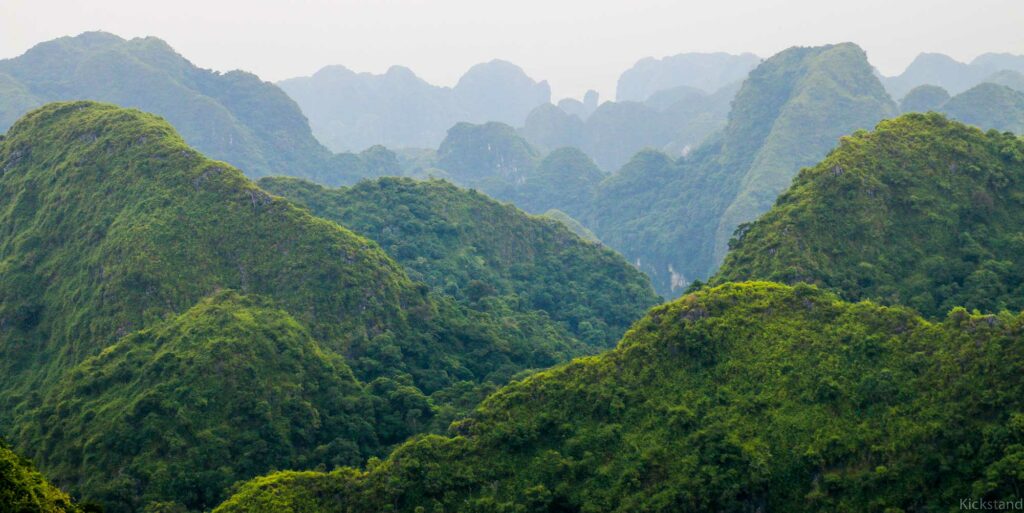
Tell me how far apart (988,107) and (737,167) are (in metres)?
34.7

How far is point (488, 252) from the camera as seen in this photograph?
68.9 m

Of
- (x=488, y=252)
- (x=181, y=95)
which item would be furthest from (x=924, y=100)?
(x=181, y=95)

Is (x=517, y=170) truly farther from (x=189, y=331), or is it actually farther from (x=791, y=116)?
(x=189, y=331)

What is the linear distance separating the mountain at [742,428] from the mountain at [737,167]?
7732 centimetres

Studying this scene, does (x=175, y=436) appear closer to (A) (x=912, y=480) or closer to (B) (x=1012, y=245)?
Answer: (A) (x=912, y=480)

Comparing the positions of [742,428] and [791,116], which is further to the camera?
[791,116]

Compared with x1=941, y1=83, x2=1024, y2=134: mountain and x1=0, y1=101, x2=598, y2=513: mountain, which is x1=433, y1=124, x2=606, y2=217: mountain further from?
x1=0, y1=101, x2=598, y2=513: mountain

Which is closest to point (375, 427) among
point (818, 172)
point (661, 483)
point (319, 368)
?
point (319, 368)

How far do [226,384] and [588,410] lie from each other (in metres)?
15.4

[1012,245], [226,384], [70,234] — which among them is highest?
[1012,245]

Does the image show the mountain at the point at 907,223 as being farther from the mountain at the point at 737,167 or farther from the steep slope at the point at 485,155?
the steep slope at the point at 485,155

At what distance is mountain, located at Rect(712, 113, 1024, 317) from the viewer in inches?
1533

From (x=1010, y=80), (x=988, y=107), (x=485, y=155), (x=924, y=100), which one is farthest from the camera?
(x=1010, y=80)

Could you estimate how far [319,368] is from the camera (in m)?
39.9
